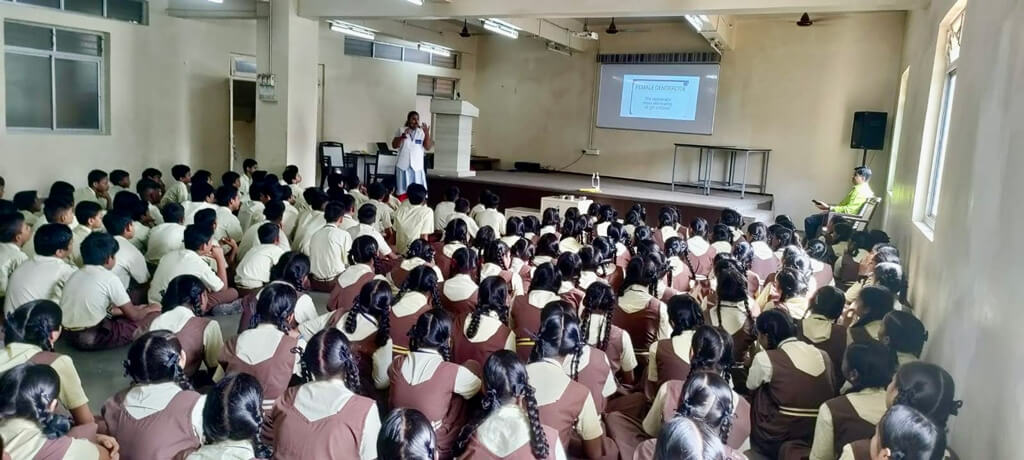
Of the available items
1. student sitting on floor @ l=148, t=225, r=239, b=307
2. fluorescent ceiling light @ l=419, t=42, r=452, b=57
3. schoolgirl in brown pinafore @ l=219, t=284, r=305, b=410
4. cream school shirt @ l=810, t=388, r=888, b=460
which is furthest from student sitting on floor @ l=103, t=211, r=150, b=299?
fluorescent ceiling light @ l=419, t=42, r=452, b=57

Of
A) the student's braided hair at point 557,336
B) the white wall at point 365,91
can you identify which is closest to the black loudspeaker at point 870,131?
the white wall at point 365,91

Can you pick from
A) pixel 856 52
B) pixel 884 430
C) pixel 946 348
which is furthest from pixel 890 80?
pixel 884 430

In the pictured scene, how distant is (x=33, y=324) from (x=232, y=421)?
126 centimetres

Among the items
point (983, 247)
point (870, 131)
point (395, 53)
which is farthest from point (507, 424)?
point (395, 53)

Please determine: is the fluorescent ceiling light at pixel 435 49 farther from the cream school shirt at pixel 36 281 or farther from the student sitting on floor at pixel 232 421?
the student sitting on floor at pixel 232 421

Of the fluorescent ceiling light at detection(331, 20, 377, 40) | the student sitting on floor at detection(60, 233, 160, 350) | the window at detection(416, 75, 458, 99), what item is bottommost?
the student sitting on floor at detection(60, 233, 160, 350)

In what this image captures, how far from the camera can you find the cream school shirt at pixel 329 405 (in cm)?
203

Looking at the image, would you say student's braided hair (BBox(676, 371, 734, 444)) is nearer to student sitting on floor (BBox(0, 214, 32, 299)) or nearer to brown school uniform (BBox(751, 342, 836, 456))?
brown school uniform (BBox(751, 342, 836, 456))

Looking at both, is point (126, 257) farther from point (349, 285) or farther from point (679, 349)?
point (679, 349)

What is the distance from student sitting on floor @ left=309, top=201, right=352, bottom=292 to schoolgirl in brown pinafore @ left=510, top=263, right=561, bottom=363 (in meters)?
1.87

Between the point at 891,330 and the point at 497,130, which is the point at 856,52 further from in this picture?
the point at 891,330

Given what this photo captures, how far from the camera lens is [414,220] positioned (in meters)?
5.78

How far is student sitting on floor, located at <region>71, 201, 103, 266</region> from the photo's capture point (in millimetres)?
4293

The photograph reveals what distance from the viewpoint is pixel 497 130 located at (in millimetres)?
13211
